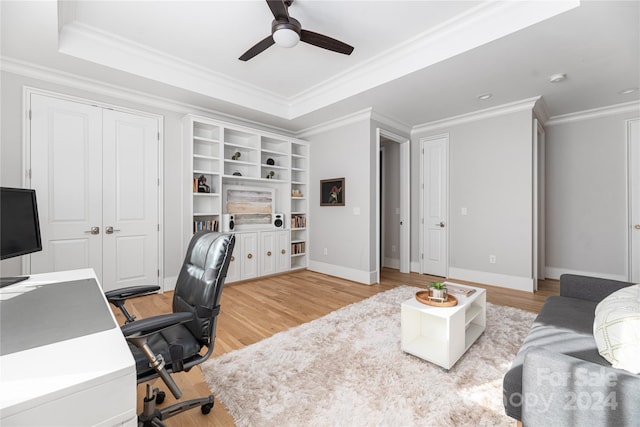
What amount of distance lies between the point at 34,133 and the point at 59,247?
124 centimetres

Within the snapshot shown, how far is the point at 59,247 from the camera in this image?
3115 millimetres

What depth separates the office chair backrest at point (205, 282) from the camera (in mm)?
1389

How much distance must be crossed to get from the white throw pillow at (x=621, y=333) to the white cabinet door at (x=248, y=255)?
3864 millimetres

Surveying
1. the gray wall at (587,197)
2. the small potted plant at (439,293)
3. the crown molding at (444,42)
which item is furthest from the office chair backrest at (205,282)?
the gray wall at (587,197)

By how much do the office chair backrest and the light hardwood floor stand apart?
1.80 ft

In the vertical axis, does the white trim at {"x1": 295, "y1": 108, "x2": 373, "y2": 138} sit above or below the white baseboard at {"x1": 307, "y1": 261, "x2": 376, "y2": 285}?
above

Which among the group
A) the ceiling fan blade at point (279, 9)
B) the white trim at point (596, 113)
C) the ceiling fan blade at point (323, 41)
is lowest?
the white trim at point (596, 113)

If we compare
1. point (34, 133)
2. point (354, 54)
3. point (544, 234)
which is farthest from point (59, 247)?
point (544, 234)

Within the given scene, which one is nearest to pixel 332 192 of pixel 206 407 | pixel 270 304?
pixel 270 304

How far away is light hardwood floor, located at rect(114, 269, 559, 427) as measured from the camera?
1.77m

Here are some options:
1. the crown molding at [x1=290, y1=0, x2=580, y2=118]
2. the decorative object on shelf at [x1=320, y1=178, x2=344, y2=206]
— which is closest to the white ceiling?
the crown molding at [x1=290, y1=0, x2=580, y2=118]

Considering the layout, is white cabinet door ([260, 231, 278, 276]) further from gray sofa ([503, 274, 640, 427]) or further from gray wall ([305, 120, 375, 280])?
gray sofa ([503, 274, 640, 427])

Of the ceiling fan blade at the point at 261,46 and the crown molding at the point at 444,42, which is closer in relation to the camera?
the crown molding at the point at 444,42

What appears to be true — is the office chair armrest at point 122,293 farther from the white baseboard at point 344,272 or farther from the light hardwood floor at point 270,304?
the white baseboard at point 344,272
